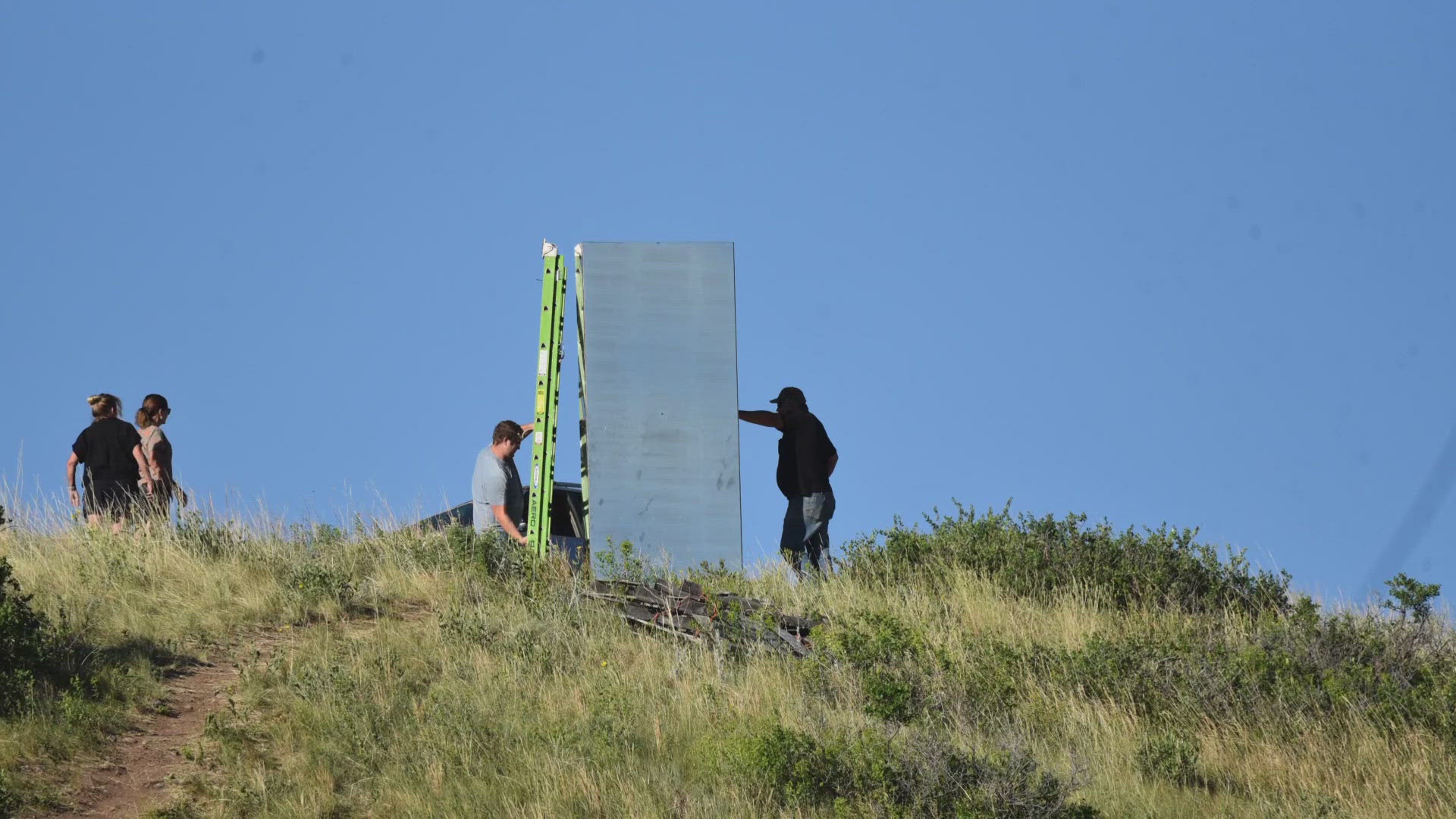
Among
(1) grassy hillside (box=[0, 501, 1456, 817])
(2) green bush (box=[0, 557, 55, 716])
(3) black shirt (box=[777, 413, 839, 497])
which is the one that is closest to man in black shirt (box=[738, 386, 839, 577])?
(3) black shirt (box=[777, 413, 839, 497])

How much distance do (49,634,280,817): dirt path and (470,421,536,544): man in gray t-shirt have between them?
2.83 m

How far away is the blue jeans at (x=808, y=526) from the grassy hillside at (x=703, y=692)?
1261mm

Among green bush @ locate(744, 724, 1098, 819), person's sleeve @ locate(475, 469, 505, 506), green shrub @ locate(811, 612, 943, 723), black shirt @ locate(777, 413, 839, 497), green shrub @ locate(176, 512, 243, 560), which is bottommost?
green bush @ locate(744, 724, 1098, 819)

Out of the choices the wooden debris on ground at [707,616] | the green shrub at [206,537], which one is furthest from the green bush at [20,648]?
the wooden debris on ground at [707,616]

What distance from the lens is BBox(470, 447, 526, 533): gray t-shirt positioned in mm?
12594

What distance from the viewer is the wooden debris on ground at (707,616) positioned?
33.8ft

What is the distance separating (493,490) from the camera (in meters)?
12.6

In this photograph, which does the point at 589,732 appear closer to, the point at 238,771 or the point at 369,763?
the point at 369,763

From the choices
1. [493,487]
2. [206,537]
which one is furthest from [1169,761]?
[206,537]

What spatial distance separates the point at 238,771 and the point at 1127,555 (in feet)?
25.9

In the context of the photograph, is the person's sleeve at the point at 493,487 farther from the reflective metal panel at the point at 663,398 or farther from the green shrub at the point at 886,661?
the green shrub at the point at 886,661

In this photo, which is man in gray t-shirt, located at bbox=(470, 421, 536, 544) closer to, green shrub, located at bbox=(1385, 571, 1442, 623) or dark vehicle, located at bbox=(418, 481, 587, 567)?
dark vehicle, located at bbox=(418, 481, 587, 567)

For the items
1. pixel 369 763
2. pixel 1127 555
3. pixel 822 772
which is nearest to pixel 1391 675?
pixel 1127 555

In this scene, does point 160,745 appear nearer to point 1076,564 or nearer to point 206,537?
point 206,537
